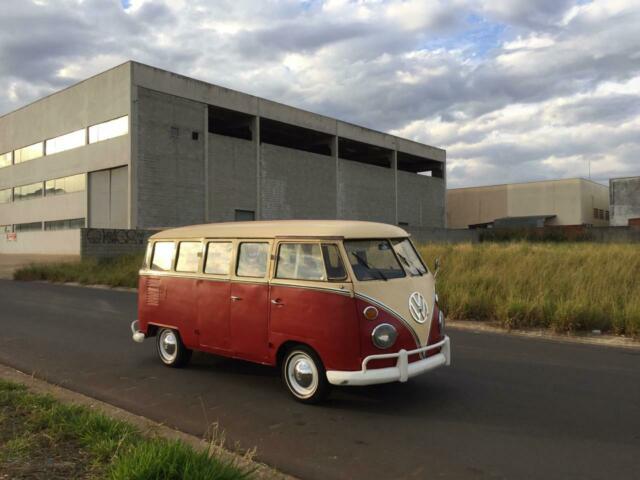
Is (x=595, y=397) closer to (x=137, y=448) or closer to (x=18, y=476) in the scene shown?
(x=137, y=448)

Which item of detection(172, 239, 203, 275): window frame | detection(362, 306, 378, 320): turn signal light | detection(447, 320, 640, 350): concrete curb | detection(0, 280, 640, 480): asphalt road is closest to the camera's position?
detection(0, 280, 640, 480): asphalt road

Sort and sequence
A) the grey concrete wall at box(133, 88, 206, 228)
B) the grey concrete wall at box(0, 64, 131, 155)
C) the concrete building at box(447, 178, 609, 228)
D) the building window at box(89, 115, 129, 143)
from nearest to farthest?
the grey concrete wall at box(133, 88, 206, 228)
the building window at box(89, 115, 129, 143)
the grey concrete wall at box(0, 64, 131, 155)
the concrete building at box(447, 178, 609, 228)

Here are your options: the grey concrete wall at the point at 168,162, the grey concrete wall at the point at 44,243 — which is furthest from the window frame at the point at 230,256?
the grey concrete wall at the point at 44,243

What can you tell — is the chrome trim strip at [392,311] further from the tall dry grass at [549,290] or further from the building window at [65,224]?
the building window at [65,224]

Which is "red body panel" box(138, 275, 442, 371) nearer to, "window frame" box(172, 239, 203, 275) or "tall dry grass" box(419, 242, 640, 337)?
"window frame" box(172, 239, 203, 275)

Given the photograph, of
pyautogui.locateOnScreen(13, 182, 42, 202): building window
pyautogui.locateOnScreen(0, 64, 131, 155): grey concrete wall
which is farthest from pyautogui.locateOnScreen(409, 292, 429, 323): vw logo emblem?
pyautogui.locateOnScreen(13, 182, 42, 202): building window

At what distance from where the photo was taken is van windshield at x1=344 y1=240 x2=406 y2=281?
5625mm

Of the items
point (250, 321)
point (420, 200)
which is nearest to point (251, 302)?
point (250, 321)

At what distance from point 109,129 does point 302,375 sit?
3263cm

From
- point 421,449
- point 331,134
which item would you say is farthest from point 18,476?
point 331,134

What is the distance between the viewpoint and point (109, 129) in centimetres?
3438

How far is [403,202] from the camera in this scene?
54531mm

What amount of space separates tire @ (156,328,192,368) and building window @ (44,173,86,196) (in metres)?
32.1

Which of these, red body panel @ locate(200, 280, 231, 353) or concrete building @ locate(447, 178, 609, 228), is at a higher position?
concrete building @ locate(447, 178, 609, 228)
